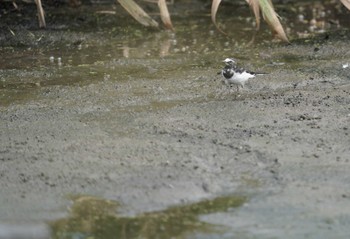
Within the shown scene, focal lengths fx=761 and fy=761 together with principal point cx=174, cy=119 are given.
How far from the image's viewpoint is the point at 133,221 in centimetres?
514

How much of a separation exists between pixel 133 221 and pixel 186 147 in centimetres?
133

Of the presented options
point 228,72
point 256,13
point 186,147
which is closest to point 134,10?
point 256,13

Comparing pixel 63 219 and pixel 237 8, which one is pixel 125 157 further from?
pixel 237 8

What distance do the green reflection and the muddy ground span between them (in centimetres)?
8

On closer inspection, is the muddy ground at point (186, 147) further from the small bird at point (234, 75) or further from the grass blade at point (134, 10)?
the grass blade at point (134, 10)

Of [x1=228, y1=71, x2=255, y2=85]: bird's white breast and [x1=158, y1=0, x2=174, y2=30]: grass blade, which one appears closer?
[x1=228, y1=71, x2=255, y2=85]: bird's white breast

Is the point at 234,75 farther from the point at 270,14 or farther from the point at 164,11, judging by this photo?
the point at 164,11

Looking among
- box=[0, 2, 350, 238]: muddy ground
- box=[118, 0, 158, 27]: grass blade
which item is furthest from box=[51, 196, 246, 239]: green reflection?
box=[118, 0, 158, 27]: grass blade

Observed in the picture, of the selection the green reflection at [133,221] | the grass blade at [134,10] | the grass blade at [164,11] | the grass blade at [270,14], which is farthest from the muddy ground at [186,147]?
the grass blade at [134,10]

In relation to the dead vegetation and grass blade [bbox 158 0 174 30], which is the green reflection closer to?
the dead vegetation

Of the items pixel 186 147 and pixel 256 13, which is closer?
pixel 186 147

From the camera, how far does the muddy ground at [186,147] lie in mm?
5305

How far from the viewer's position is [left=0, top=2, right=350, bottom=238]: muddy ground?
17.4 ft

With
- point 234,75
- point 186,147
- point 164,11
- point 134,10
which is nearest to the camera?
point 186,147
